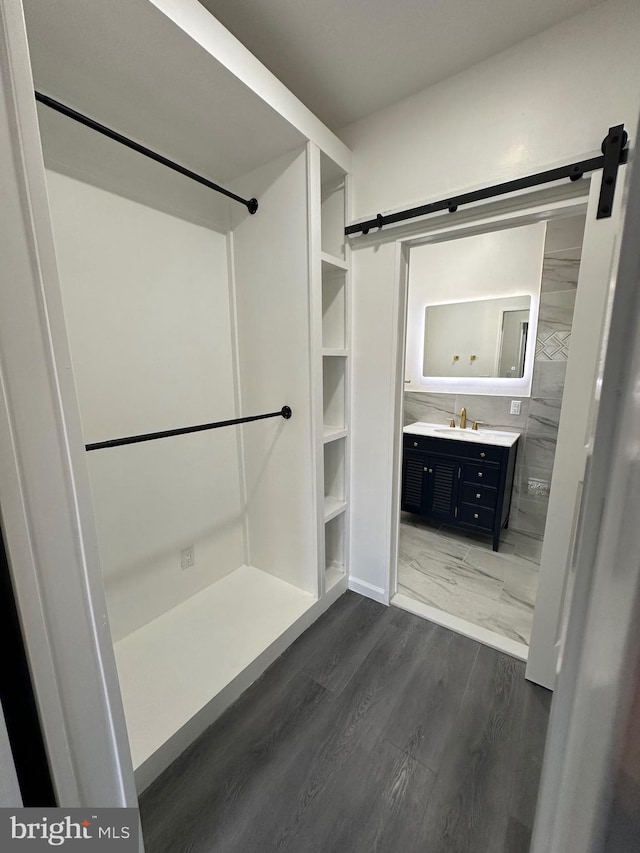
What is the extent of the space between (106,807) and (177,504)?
114 cm

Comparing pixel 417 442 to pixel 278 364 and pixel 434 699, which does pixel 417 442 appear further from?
pixel 434 699

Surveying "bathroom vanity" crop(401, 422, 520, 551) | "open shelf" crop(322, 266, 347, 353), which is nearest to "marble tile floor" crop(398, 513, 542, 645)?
"bathroom vanity" crop(401, 422, 520, 551)

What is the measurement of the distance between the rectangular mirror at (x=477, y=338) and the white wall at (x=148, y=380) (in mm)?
1966

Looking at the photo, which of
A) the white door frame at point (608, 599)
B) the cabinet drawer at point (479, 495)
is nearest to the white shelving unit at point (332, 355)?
the cabinet drawer at point (479, 495)

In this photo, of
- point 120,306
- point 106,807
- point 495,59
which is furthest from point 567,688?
point 495,59

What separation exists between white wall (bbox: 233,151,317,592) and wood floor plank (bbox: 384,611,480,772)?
0.66 m

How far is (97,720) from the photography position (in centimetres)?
72

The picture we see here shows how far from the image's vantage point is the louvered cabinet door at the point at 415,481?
9.14ft

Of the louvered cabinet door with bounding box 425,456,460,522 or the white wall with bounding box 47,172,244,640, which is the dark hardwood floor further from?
the louvered cabinet door with bounding box 425,456,460,522

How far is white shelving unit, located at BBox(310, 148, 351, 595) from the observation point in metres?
1.65

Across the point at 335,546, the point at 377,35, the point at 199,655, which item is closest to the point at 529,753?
the point at 335,546

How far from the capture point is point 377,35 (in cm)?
127

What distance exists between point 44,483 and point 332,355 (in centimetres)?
144

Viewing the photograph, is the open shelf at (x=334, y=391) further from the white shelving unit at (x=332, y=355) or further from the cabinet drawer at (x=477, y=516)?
the cabinet drawer at (x=477, y=516)
